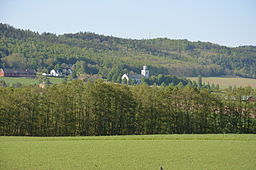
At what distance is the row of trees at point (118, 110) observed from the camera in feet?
207

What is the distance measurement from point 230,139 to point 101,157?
20.6 m

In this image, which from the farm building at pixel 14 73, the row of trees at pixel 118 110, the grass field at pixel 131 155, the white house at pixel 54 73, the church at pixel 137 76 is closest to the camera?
the grass field at pixel 131 155

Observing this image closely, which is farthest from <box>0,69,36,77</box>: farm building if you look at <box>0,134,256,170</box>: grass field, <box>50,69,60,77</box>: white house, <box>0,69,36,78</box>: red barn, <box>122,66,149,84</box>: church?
<box>0,134,256,170</box>: grass field

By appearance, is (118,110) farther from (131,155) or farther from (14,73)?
(14,73)

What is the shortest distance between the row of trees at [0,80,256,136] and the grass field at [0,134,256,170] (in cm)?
2110

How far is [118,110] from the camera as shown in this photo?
219 ft

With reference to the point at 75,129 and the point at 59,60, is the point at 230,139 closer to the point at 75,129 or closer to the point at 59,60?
the point at 75,129

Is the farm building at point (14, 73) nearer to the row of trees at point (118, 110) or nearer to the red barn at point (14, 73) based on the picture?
the red barn at point (14, 73)

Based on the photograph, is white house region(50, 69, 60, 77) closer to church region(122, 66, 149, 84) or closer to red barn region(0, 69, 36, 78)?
red barn region(0, 69, 36, 78)

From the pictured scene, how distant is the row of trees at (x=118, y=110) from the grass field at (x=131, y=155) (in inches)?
831

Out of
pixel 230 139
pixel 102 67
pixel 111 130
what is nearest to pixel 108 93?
pixel 111 130

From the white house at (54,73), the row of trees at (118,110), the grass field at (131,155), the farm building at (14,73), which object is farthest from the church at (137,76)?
→ the grass field at (131,155)

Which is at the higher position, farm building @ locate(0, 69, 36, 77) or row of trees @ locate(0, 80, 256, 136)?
farm building @ locate(0, 69, 36, 77)

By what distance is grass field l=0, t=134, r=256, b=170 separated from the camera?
3038 cm
